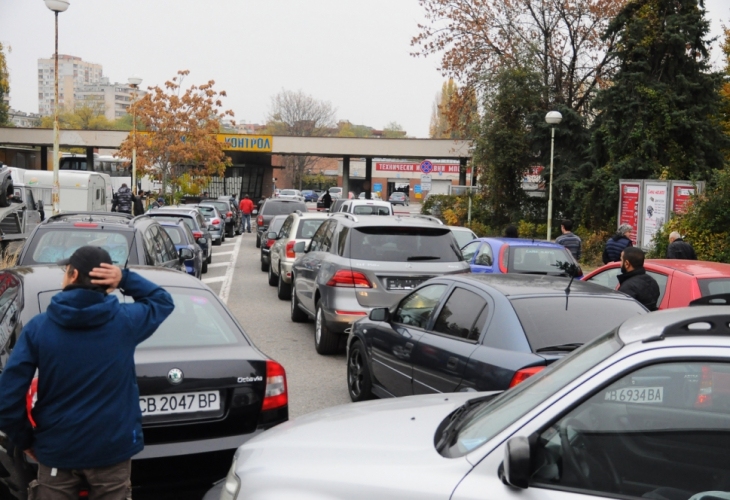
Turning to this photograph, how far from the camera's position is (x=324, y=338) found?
9844 mm

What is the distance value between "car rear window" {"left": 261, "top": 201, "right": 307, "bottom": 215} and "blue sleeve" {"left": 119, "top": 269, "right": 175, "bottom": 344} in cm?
2323

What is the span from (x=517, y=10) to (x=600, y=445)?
105ft

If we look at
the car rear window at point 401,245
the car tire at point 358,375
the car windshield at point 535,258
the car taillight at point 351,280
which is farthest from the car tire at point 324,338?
the car windshield at point 535,258

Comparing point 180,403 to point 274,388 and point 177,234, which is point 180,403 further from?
point 177,234

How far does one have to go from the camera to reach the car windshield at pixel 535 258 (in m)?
12.0

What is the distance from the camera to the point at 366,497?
2.76 metres

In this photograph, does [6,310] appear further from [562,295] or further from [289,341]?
[289,341]

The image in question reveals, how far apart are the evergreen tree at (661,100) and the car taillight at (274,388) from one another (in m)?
22.0

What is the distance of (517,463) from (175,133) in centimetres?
4681

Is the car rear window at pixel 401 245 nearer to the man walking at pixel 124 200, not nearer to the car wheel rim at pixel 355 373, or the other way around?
the car wheel rim at pixel 355 373

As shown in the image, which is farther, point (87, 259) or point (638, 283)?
point (638, 283)

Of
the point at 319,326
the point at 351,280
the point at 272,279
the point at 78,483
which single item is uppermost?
the point at 351,280

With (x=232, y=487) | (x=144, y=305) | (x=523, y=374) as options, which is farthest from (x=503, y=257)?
(x=232, y=487)

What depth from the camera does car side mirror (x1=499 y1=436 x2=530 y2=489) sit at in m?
2.46
